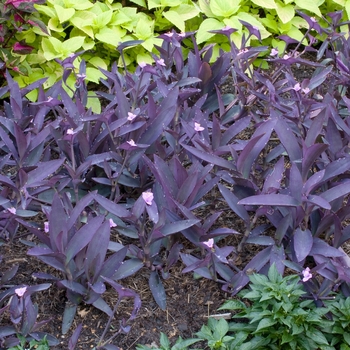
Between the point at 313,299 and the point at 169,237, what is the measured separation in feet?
1.93

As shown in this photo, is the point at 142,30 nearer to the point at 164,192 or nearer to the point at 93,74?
the point at 93,74

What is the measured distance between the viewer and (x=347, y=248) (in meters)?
2.38

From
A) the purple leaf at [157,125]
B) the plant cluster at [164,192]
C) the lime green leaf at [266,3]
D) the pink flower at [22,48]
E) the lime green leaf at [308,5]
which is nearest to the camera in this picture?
the plant cluster at [164,192]

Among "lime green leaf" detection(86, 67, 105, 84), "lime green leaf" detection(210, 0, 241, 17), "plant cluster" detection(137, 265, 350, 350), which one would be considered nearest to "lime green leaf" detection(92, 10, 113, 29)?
"lime green leaf" detection(86, 67, 105, 84)

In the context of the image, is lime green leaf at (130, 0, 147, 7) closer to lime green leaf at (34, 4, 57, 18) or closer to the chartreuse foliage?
the chartreuse foliage

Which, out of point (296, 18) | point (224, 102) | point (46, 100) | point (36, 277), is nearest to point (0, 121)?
point (46, 100)

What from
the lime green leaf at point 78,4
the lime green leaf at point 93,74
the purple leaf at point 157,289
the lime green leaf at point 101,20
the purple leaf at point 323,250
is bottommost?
the purple leaf at point 157,289

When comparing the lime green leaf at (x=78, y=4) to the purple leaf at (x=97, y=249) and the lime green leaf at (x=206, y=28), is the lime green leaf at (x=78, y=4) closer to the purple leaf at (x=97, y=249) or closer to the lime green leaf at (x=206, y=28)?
the lime green leaf at (x=206, y=28)

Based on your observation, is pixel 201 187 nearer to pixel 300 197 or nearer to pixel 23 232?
pixel 300 197

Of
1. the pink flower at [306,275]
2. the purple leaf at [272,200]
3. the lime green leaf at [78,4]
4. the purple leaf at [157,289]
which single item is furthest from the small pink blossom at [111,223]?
the lime green leaf at [78,4]

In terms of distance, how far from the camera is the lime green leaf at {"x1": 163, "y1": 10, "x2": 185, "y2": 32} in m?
3.31

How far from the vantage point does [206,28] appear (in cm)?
334

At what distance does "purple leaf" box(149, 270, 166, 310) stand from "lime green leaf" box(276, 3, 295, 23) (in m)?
1.95

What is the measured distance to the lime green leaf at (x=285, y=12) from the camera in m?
3.44
